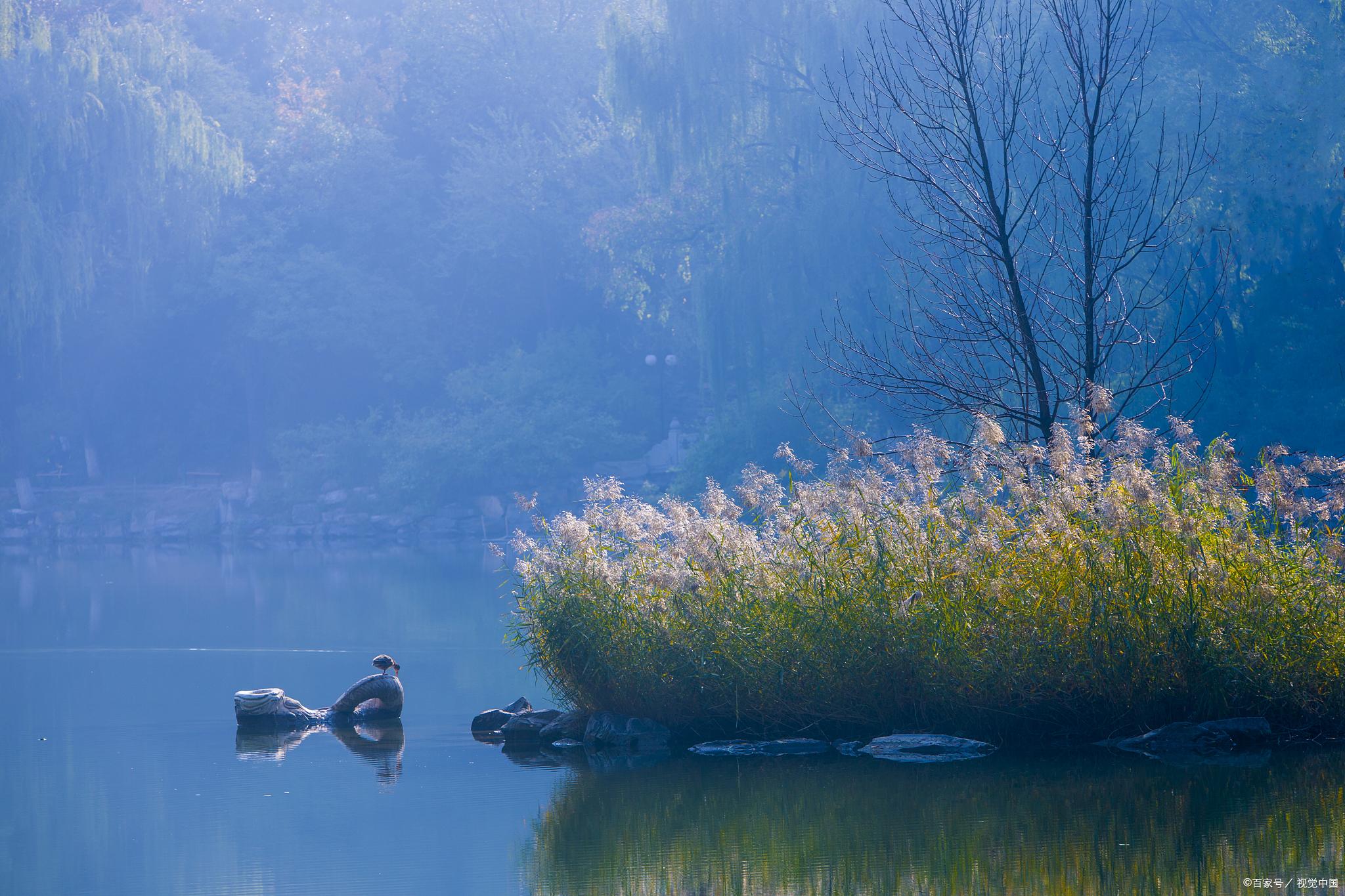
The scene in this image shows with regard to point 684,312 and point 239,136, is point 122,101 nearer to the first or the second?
point 239,136

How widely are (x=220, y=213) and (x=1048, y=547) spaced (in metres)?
31.7

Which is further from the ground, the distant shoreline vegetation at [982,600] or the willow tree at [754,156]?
the willow tree at [754,156]

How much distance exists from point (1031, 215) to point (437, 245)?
90.0ft

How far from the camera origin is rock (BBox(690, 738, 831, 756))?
25.6 feet

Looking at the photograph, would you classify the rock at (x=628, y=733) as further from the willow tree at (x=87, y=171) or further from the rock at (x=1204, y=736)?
the willow tree at (x=87, y=171)

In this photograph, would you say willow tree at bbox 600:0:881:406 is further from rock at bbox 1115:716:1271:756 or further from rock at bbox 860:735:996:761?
rock at bbox 1115:716:1271:756

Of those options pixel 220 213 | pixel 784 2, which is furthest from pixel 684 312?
pixel 220 213

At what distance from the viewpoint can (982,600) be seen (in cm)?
756

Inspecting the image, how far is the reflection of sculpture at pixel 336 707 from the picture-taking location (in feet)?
31.5

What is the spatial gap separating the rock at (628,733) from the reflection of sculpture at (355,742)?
3.45 ft

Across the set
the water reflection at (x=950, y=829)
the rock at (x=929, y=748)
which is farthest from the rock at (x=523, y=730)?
the rock at (x=929, y=748)

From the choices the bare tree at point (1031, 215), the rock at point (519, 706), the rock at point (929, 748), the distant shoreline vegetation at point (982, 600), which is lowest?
the rock at point (929, 748)

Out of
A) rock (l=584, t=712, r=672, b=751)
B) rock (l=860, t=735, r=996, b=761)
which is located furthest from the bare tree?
rock (l=584, t=712, r=672, b=751)

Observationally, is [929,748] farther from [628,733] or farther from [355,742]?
[355,742]
